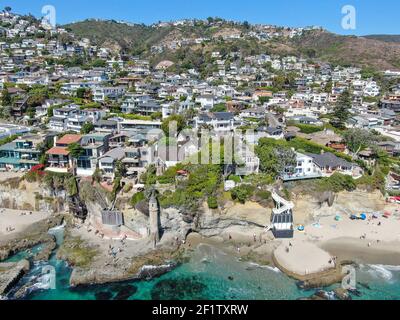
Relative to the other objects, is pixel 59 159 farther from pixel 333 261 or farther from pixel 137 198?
pixel 333 261

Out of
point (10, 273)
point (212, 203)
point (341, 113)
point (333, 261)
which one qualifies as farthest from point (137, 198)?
point (341, 113)

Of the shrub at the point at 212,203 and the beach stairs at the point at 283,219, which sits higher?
the shrub at the point at 212,203

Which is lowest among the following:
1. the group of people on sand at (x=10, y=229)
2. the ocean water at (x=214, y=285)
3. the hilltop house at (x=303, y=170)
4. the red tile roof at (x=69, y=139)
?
the ocean water at (x=214, y=285)

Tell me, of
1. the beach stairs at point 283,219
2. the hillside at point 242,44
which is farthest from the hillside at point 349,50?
the beach stairs at point 283,219

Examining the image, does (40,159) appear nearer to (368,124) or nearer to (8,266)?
(8,266)

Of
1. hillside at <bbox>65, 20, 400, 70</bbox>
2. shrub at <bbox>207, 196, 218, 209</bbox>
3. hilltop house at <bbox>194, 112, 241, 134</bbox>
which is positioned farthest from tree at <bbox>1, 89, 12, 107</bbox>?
hillside at <bbox>65, 20, 400, 70</bbox>

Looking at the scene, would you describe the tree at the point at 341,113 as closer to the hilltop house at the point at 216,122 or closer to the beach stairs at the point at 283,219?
the hilltop house at the point at 216,122
